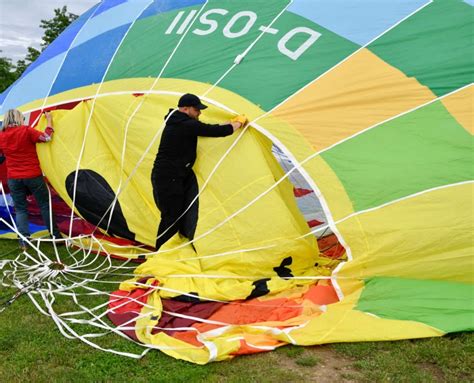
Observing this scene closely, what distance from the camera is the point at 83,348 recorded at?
2.83 m

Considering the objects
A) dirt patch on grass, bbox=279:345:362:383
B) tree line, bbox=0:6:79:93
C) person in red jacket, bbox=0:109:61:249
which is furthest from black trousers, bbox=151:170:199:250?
tree line, bbox=0:6:79:93

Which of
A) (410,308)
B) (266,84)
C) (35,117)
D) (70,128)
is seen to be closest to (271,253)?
(410,308)

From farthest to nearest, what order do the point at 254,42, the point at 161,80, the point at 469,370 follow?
the point at 161,80 < the point at 254,42 < the point at 469,370

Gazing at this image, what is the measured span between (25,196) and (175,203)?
1.68 metres

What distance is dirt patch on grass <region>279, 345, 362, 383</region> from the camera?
8.20ft

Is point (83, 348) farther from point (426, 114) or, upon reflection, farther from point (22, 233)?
point (426, 114)

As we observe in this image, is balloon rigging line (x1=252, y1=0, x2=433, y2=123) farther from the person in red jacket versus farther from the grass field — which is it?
the person in red jacket

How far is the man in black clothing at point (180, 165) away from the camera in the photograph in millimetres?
3561

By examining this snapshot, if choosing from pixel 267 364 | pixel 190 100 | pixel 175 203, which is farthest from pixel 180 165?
pixel 267 364

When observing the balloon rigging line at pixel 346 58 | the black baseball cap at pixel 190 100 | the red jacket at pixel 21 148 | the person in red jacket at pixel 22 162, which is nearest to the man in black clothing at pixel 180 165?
the black baseball cap at pixel 190 100

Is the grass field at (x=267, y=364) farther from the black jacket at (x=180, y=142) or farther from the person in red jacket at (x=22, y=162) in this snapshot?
the person in red jacket at (x=22, y=162)

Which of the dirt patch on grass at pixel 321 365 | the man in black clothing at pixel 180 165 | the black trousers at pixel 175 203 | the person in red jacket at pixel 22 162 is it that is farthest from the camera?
the person in red jacket at pixel 22 162

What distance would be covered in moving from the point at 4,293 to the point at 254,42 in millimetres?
2562

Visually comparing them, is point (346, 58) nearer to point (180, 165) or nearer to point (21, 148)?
point (180, 165)
